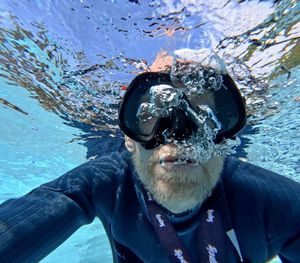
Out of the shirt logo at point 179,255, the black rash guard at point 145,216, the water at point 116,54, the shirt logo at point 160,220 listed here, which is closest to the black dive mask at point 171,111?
the black rash guard at point 145,216

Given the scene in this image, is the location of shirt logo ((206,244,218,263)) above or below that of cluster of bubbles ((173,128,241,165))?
below

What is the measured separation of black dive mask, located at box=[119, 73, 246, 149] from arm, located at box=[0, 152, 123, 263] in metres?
0.71

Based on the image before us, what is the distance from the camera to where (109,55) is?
18.7 ft

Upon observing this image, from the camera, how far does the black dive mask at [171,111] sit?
3.25m

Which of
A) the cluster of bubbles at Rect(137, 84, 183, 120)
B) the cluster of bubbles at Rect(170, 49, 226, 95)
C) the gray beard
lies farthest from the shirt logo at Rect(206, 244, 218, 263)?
the cluster of bubbles at Rect(170, 49, 226, 95)

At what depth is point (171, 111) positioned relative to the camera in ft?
10.8

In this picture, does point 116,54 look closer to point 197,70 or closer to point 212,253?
point 197,70

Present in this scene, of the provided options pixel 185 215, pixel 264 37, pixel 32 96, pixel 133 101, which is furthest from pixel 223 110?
pixel 32 96

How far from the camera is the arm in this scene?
2436 millimetres

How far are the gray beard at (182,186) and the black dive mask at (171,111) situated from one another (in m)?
0.38

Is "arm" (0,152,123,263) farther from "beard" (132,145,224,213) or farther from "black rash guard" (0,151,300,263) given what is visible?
"beard" (132,145,224,213)

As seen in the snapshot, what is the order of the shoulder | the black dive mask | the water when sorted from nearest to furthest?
the black dive mask → the shoulder → the water

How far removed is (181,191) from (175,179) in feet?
0.49

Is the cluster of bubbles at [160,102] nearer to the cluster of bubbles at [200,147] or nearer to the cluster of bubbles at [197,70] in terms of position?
the cluster of bubbles at [197,70]
